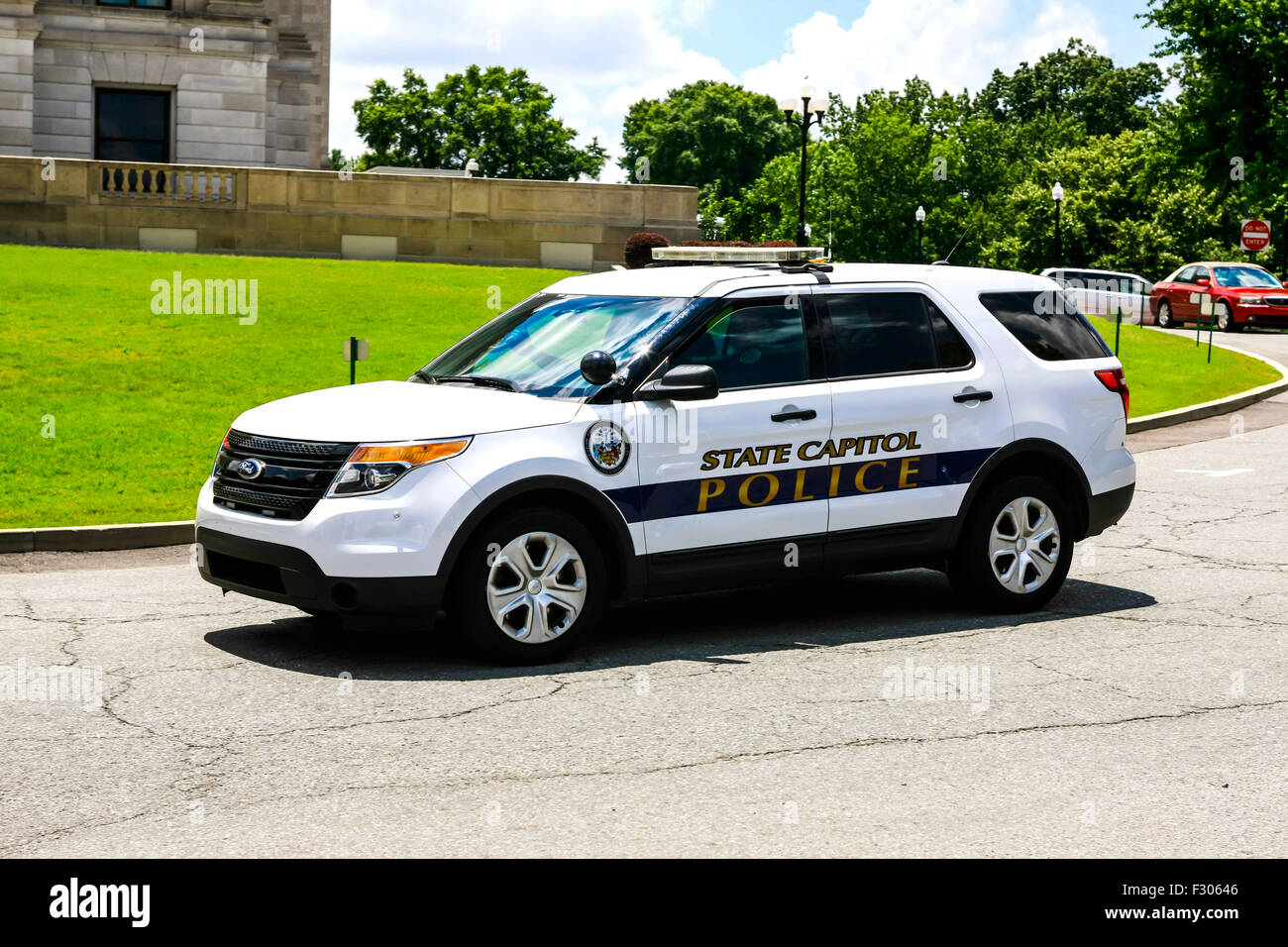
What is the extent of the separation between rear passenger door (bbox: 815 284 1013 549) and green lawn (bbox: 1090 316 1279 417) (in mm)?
12370

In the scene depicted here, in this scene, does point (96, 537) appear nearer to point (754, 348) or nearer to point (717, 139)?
point (754, 348)

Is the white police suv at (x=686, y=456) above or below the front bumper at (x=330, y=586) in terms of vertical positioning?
above

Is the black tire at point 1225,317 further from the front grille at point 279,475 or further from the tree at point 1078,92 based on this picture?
the tree at point 1078,92

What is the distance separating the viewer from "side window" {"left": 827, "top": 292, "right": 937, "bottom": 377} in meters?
8.51

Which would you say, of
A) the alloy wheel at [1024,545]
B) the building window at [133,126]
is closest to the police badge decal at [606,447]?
the alloy wheel at [1024,545]

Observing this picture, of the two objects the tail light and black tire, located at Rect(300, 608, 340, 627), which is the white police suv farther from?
black tire, located at Rect(300, 608, 340, 627)

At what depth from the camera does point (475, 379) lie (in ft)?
27.0

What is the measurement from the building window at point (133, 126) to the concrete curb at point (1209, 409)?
95.9ft

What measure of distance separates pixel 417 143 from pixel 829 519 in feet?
288

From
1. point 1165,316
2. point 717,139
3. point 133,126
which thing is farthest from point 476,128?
point 1165,316

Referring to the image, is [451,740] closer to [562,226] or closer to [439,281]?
[439,281]

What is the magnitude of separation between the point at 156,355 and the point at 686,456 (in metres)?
11.9

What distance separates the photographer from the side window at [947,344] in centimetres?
884

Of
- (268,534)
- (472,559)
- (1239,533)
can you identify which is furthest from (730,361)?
Answer: (1239,533)
